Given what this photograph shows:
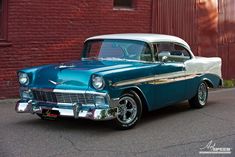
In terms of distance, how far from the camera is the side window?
858 centimetres

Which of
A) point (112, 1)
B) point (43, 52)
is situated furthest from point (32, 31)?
point (112, 1)

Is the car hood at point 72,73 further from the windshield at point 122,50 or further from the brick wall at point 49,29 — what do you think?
the brick wall at point 49,29

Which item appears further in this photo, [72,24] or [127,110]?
[72,24]

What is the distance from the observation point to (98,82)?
23.5 feet

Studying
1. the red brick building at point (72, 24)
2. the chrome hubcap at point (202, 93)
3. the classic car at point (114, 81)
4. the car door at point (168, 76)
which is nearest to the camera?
Answer: the classic car at point (114, 81)

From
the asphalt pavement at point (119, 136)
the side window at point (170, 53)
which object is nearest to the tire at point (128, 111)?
the asphalt pavement at point (119, 136)

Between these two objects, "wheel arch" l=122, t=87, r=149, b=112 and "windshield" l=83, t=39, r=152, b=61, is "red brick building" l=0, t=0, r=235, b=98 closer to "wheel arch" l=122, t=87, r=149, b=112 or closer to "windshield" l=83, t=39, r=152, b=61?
"windshield" l=83, t=39, r=152, b=61

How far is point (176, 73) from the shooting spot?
→ 8812 mm

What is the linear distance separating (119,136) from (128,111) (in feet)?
1.98

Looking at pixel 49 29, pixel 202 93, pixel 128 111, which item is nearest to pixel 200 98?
pixel 202 93

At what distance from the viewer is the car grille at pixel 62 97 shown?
285 inches

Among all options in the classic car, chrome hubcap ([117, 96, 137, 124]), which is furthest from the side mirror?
chrome hubcap ([117, 96, 137, 124])

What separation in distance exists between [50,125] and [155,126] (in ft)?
5.63

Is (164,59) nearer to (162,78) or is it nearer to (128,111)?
(162,78)
